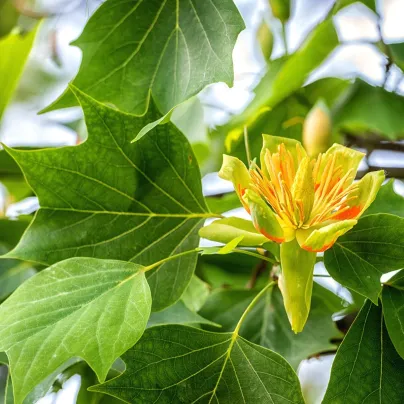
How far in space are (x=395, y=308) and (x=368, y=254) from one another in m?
0.05

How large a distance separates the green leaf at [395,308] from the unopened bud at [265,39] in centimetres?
53

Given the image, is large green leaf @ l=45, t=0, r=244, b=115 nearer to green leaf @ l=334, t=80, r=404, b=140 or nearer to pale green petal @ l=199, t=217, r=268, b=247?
pale green petal @ l=199, t=217, r=268, b=247

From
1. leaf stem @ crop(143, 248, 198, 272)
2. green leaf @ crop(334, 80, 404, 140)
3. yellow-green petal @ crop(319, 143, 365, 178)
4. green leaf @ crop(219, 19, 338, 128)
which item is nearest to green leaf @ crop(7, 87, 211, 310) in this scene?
leaf stem @ crop(143, 248, 198, 272)

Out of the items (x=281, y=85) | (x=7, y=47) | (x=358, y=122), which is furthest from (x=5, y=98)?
(x=358, y=122)

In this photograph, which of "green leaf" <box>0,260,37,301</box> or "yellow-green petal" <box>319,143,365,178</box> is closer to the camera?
"yellow-green petal" <box>319,143,365,178</box>

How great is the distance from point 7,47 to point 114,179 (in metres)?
0.49

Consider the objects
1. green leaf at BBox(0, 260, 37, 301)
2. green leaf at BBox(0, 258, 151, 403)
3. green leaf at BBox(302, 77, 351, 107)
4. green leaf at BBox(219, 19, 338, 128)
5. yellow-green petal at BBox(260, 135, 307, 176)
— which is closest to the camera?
green leaf at BBox(0, 258, 151, 403)

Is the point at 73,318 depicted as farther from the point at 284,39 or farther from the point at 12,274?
the point at 284,39

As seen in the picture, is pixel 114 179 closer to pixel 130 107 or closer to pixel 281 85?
pixel 130 107

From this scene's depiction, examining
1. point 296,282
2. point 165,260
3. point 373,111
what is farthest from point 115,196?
point 373,111

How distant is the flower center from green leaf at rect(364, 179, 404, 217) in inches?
2.4

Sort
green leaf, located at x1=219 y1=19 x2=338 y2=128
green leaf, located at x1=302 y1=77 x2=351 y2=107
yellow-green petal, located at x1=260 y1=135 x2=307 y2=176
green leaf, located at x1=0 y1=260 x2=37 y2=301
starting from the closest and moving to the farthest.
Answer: yellow-green petal, located at x1=260 y1=135 x2=307 y2=176
green leaf, located at x1=0 y1=260 x2=37 y2=301
green leaf, located at x1=219 y1=19 x2=338 y2=128
green leaf, located at x1=302 y1=77 x2=351 y2=107

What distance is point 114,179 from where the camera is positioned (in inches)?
23.0

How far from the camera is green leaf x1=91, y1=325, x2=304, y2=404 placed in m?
0.50
